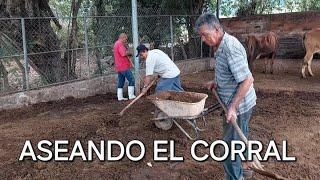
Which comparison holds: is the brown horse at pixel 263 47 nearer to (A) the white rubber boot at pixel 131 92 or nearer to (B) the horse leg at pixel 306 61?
(B) the horse leg at pixel 306 61

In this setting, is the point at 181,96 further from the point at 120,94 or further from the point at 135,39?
the point at 135,39

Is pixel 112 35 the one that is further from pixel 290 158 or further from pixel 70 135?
pixel 290 158

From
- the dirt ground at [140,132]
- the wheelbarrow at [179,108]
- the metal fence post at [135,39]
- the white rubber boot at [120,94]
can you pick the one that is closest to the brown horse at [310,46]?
the dirt ground at [140,132]

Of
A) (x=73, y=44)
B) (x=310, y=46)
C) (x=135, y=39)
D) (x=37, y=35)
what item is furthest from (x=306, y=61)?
(x=37, y=35)

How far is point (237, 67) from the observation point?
323 cm

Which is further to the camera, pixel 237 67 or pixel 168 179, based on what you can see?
pixel 168 179

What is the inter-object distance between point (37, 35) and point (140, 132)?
14.0ft

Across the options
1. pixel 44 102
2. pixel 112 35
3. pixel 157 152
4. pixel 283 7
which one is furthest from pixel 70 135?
pixel 283 7

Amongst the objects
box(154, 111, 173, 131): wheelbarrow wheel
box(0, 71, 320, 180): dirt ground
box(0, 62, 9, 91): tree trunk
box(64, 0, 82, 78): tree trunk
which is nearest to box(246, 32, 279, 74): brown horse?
box(0, 71, 320, 180): dirt ground

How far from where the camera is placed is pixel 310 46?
10.8 m

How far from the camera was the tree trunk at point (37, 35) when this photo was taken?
8516 millimetres

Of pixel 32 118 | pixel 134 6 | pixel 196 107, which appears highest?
pixel 134 6

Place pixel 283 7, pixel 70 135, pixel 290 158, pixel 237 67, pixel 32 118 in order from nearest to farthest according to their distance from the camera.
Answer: pixel 237 67 < pixel 290 158 < pixel 70 135 < pixel 32 118 < pixel 283 7

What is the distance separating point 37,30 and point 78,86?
1611 millimetres
